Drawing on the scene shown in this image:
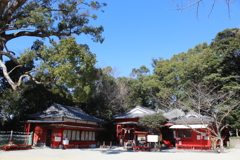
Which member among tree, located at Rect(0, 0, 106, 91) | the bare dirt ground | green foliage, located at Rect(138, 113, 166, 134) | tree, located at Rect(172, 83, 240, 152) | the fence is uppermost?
tree, located at Rect(0, 0, 106, 91)

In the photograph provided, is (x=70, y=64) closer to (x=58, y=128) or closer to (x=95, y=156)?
(x=95, y=156)

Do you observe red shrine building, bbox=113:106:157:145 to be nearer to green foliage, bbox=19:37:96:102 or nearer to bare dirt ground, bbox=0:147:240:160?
bare dirt ground, bbox=0:147:240:160

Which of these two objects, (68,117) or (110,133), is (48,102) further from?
(110,133)

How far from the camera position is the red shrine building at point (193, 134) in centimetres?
2064

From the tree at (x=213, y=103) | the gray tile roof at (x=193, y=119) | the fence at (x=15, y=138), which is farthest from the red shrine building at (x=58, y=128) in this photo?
the tree at (x=213, y=103)

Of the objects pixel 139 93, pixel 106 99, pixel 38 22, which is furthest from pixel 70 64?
pixel 139 93

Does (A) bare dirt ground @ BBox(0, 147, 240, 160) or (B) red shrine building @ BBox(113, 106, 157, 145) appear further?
(B) red shrine building @ BBox(113, 106, 157, 145)

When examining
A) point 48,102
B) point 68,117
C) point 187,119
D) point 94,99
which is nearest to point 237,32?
point 187,119

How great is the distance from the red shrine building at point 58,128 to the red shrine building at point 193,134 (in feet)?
31.7

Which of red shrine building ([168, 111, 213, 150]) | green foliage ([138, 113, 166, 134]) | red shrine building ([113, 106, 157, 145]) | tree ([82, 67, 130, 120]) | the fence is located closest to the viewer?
the fence

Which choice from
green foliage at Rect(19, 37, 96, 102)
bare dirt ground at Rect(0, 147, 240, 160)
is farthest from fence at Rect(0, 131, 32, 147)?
green foliage at Rect(19, 37, 96, 102)

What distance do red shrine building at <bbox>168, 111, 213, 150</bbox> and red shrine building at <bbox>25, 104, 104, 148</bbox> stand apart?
9.66 metres

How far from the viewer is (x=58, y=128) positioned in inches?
746

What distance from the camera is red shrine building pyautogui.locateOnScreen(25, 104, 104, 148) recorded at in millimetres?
18675
